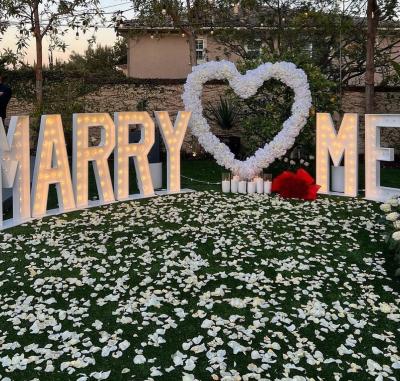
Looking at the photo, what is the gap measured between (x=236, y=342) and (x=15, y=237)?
3919 millimetres

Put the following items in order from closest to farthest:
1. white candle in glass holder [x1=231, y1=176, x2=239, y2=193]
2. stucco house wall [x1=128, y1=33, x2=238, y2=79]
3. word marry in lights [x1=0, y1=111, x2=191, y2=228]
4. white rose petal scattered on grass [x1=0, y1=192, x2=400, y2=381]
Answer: white rose petal scattered on grass [x1=0, y1=192, x2=400, y2=381]
word marry in lights [x1=0, y1=111, x2=191, y2=228]
white candle in glass holder [x1=231, y1=176, x2=239, y2=193]
stucco house wall [x1=128, y1=33, x2=238, y2=79]

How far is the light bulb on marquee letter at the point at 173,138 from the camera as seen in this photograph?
9617 mm

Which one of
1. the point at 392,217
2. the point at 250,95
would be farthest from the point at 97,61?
the point at 392,217

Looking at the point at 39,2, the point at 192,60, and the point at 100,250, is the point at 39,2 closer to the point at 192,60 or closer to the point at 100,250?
the point at 192,60

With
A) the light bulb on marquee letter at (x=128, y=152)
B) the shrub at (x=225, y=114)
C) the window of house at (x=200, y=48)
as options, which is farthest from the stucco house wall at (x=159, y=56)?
the light bulb on marquee letter at (x=128, y=152)

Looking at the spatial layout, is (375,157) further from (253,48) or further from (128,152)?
(253,48)

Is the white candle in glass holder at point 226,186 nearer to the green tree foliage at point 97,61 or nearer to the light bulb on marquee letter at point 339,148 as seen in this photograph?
the light bulb on marquee letter at point 339,148

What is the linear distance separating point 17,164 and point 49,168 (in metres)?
0.61

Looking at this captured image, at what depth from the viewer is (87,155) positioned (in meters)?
8.42

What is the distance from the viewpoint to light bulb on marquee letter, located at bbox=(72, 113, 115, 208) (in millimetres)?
8297

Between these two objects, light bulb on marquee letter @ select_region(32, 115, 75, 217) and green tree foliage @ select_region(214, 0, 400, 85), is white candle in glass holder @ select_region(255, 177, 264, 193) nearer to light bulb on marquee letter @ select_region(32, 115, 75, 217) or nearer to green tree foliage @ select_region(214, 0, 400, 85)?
light bulb on marquee letter @ select_region(32, 115, 75, 217)

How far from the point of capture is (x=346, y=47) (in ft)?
60.8

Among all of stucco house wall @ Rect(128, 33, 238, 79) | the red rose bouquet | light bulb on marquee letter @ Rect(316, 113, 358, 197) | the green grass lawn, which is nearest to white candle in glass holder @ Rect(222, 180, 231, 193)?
the red rose bouquet

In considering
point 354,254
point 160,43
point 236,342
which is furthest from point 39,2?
point 236,342
